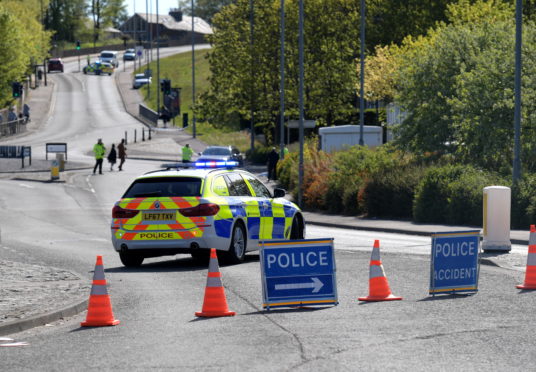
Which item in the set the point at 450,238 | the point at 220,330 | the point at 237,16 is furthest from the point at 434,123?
the point at 237,16

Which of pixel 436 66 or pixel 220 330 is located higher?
pixel 436 66

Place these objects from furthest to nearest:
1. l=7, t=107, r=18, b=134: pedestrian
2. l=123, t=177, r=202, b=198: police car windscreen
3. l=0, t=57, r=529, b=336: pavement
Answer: l=7, t=107, r=18, b=134: pedestrian < l=123, t=177, r=202, b=198: police car windscreen < l=0, t=57, r=529, b=336: pavement

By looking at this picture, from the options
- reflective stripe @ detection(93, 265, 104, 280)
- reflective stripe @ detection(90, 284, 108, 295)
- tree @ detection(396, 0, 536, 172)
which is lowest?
reflective stripe @ detection(90, 284, 108, 295)

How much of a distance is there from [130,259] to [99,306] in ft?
24.3

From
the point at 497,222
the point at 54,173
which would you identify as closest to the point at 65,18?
the point at 54,173

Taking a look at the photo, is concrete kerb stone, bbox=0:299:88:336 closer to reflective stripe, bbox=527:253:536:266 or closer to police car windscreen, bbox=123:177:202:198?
police car windscreen, bbox=123:177:202:198

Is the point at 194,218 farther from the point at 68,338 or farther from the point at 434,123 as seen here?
the point at 434,123

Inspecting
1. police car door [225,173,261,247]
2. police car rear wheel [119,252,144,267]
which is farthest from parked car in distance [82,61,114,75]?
police car rear wheel [119,252,144,267]

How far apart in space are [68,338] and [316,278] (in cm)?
311

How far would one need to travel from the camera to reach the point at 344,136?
5284cm

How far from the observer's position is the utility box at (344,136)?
5275 centimetres

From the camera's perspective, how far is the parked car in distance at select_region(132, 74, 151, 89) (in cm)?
12875

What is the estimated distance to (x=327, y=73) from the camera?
232 feet

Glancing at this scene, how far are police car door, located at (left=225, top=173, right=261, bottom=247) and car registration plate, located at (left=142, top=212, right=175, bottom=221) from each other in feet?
4.42
